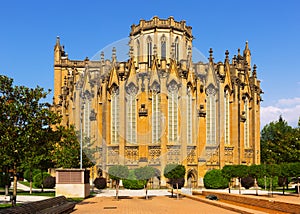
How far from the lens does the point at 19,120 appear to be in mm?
27328

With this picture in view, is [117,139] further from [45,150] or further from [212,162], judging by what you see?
[45,150]

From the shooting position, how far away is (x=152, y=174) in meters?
58.5

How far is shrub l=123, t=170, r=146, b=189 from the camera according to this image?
57406mm

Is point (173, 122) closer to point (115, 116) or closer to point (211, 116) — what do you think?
point (211, 116)

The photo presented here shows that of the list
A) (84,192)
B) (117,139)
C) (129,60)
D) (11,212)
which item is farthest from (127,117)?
(11,212)

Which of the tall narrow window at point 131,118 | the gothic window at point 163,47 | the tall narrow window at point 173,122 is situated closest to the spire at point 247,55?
the gothic window at point 163,47

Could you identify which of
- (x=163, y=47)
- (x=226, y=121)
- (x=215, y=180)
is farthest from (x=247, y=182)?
(x=163, y=47)

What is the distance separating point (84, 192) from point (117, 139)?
24367 mm

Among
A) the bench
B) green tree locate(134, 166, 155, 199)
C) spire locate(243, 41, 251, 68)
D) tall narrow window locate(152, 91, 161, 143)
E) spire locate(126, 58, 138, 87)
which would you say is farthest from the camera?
spire locate(243, 41, 251, 68)

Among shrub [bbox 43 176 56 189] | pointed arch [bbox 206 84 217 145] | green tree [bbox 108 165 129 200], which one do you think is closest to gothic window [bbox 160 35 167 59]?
pointed arch [bbox 206 84 217 145]

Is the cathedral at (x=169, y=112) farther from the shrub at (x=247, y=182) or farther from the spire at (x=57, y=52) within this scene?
the spire at (x=57, y=52)

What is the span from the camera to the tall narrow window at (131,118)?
6225 cm

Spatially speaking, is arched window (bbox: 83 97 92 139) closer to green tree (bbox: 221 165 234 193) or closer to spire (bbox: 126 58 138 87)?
spire (bbox: 126 58 138 87)

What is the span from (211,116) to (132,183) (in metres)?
15.3
